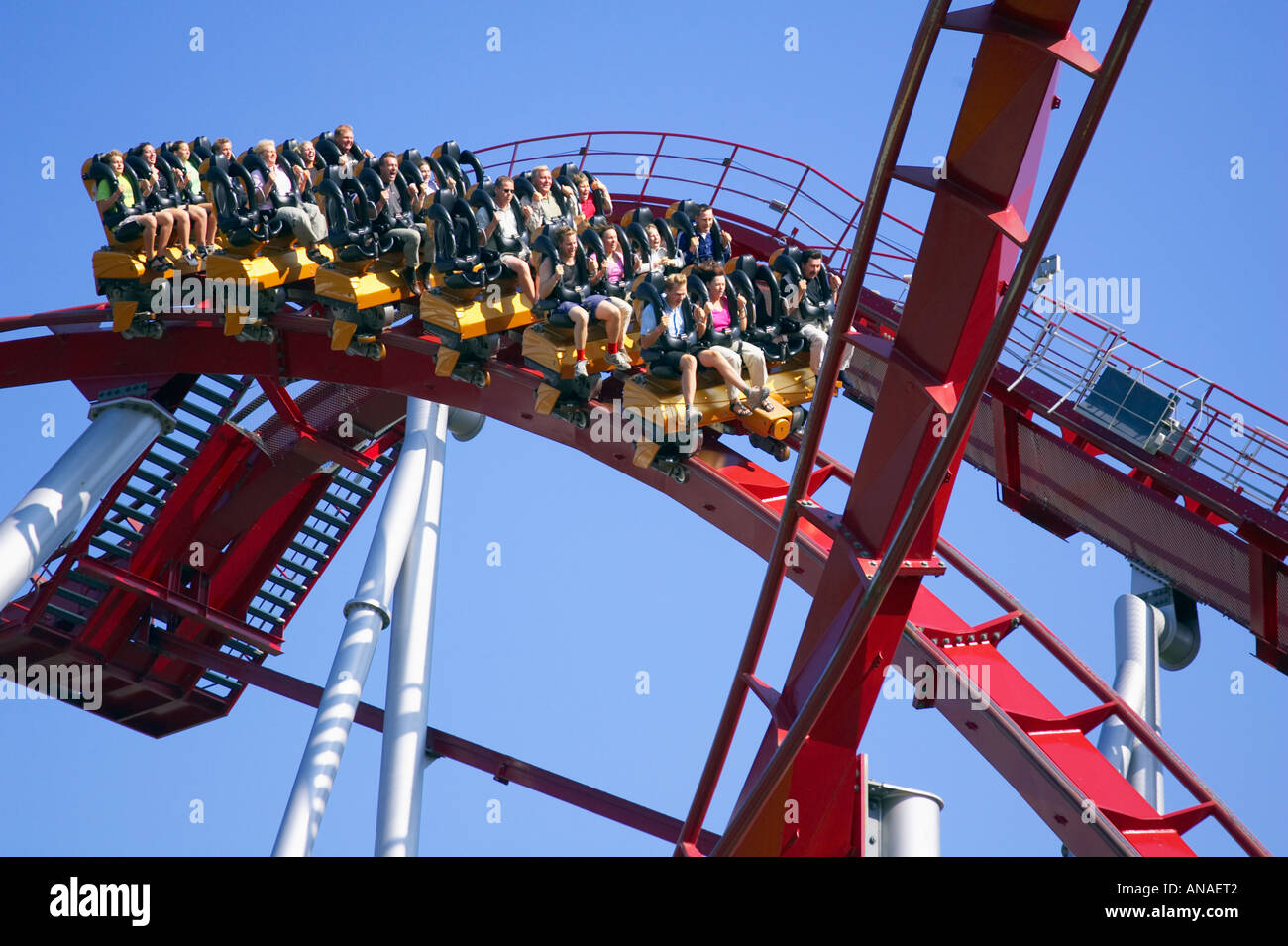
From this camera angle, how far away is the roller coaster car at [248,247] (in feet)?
28.0

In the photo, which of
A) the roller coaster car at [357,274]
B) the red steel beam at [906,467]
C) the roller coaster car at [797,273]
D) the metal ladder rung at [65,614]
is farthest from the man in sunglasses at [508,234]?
the metal ladder rung at [65,614]

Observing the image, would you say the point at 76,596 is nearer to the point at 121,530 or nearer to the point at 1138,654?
the point at 121,530

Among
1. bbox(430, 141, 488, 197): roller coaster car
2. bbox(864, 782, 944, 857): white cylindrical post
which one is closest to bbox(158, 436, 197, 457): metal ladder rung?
bbox(430, 141, 488, 197): roller coaster car

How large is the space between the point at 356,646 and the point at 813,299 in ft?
10.3

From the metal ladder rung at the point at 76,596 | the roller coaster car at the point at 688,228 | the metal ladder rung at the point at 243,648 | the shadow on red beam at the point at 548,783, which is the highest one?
the roller coaster car at the point at 688,228

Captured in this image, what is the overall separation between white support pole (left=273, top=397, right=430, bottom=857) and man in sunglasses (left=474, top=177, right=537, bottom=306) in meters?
1.63

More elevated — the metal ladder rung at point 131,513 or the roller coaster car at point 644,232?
the roller coaster car at point 644,232

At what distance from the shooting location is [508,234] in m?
8.46

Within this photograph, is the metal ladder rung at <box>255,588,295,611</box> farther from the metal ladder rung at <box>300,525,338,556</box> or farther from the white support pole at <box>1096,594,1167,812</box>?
the white support pole at <box>1096,594,1167,812</box>

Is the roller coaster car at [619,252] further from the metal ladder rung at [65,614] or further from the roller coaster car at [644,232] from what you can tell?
the metal ladder rung at [65,614]

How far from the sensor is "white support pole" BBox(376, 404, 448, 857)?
8312mm

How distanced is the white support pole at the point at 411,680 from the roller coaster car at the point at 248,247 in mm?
1460
